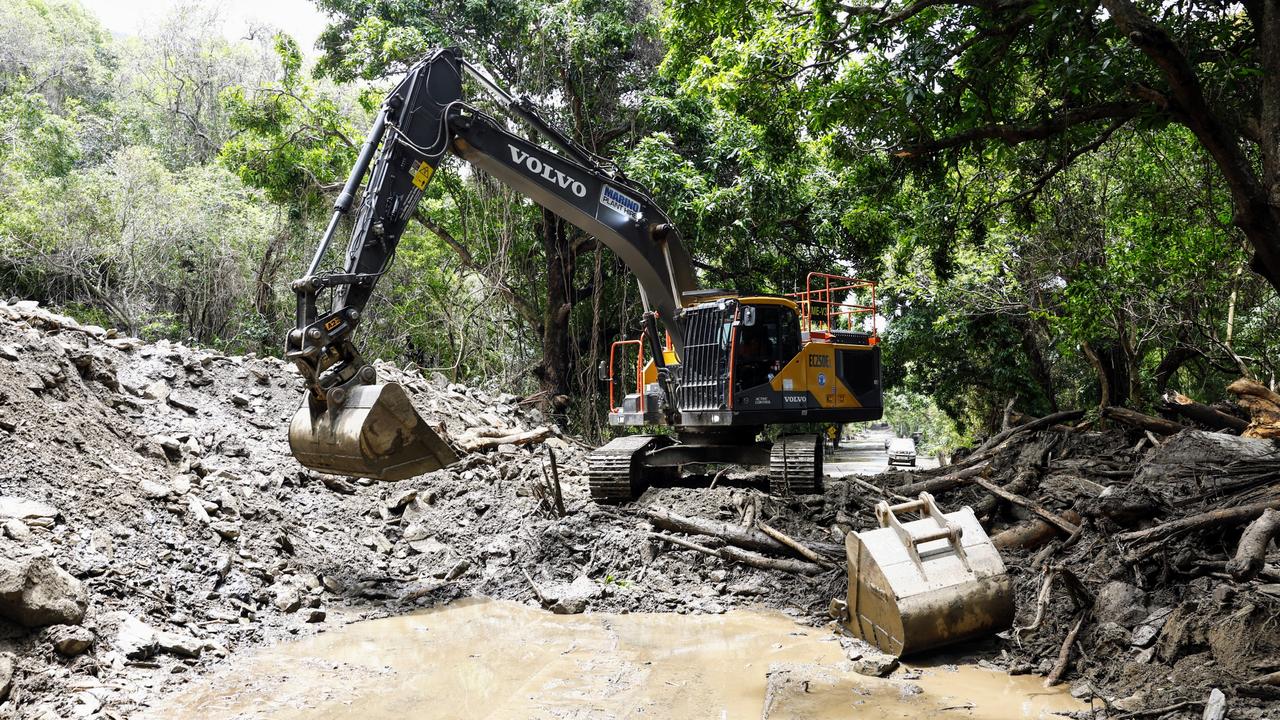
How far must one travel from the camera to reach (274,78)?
27688 mm

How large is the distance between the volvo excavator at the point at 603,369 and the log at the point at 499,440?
2.26 m

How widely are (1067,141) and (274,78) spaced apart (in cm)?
2580

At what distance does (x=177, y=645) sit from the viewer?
18.9 ft

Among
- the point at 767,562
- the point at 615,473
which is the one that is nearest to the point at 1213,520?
the point at 767,562

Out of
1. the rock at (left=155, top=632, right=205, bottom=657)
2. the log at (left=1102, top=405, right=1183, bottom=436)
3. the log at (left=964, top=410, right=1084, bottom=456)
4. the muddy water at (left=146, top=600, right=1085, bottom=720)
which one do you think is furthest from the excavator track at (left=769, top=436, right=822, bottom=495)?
the rock at (left=155, top=632, right=205, bottom=657)

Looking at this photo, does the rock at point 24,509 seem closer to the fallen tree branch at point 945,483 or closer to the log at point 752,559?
the log at point 752,559

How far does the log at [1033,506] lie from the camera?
689cm

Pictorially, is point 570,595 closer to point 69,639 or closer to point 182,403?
point 69,639

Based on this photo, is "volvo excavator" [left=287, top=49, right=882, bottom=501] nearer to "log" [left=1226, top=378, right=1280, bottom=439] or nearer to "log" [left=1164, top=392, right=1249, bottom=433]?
"log" [left=1164, top=392, right=1249, bottom=433]

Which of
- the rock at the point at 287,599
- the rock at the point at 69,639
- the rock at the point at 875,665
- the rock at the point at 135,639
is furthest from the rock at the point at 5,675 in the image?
the rock at the point at 875,665

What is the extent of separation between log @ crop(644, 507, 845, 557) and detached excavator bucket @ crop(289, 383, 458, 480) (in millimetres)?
2727

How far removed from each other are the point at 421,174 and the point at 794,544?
4.88m

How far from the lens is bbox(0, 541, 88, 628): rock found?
5168mm

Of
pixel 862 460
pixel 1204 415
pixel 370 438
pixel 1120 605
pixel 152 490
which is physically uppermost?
pixel 1204 415
